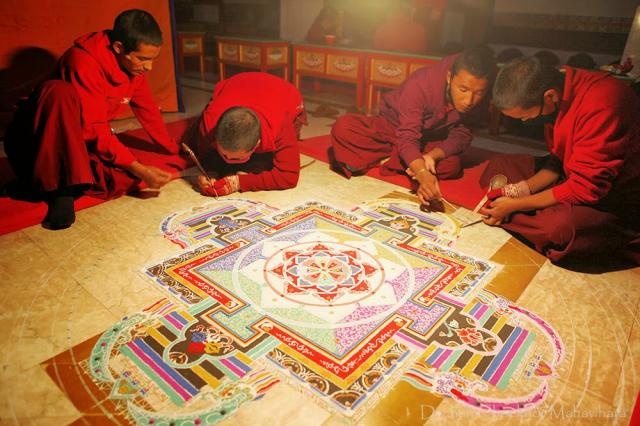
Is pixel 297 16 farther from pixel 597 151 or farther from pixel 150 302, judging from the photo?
pixel 150 302

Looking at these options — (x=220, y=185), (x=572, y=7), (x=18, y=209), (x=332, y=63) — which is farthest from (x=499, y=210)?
(x=332, y=63)

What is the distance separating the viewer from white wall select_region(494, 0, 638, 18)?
401 cm

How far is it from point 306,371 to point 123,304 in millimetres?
727

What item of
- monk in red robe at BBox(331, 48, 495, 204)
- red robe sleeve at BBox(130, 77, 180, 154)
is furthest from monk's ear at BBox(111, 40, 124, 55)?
monk in red robe at BBox(331, 48, 495, 204)

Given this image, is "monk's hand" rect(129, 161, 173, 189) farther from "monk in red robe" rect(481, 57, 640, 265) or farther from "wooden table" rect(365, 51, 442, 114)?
"wooden table" rect(365, 51, 442, 114)

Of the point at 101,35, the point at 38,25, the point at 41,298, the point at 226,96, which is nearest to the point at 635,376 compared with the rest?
the point at 41,298

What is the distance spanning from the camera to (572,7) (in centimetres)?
426

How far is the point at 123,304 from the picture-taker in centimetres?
156

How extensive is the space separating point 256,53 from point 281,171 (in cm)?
348

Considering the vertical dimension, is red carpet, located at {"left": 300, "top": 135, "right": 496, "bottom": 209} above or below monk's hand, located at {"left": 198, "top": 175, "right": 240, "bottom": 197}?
below

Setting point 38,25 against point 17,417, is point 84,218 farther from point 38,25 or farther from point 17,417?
point 38,25

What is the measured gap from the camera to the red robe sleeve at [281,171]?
2.51 metres

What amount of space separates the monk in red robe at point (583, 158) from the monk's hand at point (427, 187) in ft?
1.41

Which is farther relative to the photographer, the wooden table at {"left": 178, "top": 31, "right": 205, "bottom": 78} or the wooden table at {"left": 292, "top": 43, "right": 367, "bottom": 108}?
the wooden table at {"left": 178, "top": 31, "right": 205, "bottom": 78}
